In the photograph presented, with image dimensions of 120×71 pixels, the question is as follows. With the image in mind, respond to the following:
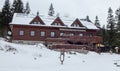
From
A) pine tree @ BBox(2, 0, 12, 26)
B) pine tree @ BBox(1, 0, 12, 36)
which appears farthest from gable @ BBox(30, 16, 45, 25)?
pine tree @ BBox(2, 0, 12, 26)

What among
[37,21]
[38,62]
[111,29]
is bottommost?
[111,29]

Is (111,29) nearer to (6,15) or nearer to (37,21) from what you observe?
(37,21)

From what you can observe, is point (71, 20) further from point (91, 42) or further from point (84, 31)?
point (91, 42)

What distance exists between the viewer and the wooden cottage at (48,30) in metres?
51.7

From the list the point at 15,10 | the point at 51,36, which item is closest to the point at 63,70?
the point at 51,36

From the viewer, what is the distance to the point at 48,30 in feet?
181

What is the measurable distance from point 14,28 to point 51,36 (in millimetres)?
7938

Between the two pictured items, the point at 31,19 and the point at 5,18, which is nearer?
the point at 31,19

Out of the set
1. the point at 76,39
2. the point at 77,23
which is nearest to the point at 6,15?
the point at 77,23

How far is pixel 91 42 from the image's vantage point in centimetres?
5159

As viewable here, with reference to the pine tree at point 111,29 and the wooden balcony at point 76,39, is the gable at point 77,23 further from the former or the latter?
the pine tree at point 111,29

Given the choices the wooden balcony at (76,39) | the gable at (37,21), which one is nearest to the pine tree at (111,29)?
the wooden balcony at (76,39)

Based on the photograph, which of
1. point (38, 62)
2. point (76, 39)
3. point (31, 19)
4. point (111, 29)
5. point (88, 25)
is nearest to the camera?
point (38, 62)

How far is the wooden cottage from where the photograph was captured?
51.7 metres
